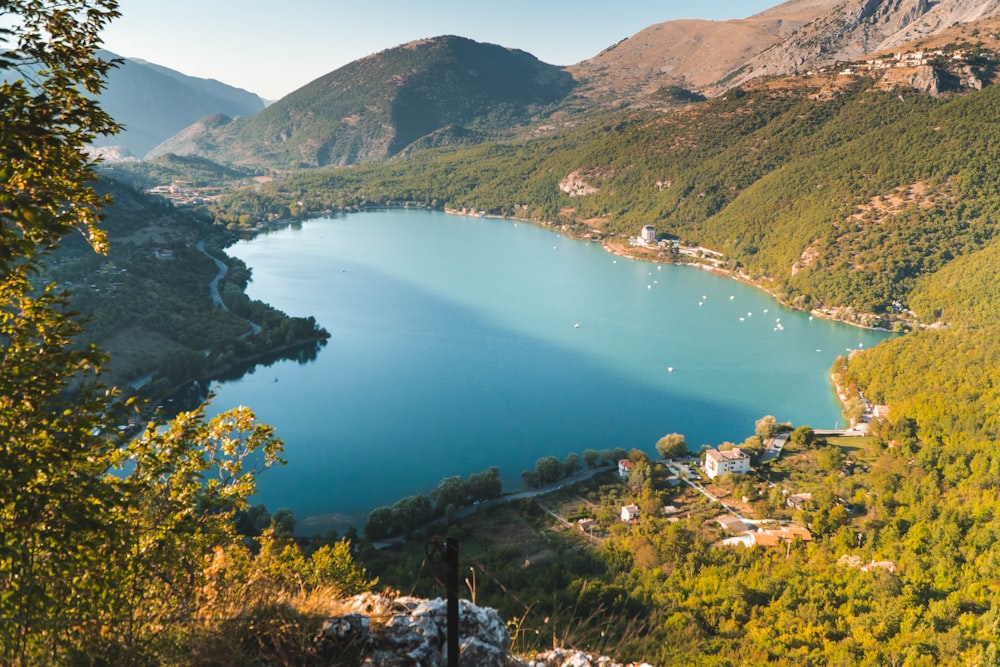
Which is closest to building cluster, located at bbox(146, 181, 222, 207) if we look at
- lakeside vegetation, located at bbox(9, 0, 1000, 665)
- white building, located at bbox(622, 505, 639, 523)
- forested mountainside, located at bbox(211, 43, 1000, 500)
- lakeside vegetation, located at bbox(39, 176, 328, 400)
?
forested mountainside, located at bbox(211, 43, 1000, 500)

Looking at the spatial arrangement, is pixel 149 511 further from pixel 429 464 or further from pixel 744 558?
pixel 429 464

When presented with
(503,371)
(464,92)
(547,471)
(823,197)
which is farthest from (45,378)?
(464,92)

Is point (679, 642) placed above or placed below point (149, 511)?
below

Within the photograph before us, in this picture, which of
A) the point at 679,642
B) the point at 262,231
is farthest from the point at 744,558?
the point at 262,231

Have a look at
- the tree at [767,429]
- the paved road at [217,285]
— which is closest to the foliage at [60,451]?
the tree at [767,429]

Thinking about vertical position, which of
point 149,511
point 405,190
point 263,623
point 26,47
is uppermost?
point 405,190

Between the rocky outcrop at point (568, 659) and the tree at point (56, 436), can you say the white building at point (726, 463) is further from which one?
the tree at point (56, 436)

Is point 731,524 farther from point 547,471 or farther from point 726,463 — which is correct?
point 547,471
